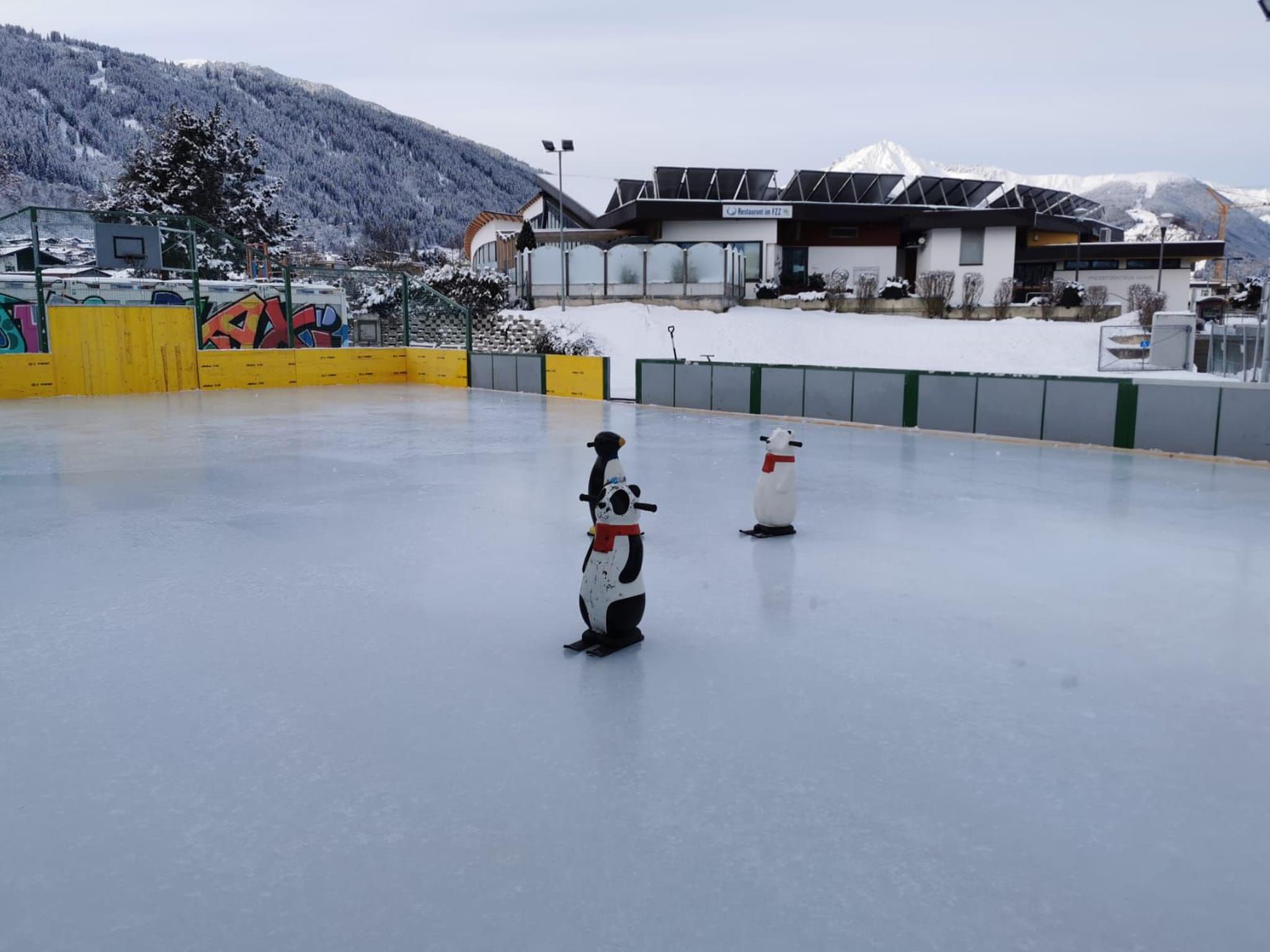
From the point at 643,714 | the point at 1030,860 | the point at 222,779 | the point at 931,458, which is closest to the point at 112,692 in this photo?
the point at 222,779

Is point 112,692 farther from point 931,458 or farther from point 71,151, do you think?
point 71,151

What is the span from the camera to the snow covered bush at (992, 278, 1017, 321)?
37812 millimetres

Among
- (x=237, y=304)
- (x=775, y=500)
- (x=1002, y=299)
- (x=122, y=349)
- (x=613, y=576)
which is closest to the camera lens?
(x=613, y=576)

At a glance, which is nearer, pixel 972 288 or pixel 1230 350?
pixel 1230 350

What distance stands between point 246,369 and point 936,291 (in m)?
28.3

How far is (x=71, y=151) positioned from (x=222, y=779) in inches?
6706

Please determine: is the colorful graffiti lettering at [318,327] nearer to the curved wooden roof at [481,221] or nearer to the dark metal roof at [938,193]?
the curved wooden roof at [481,221]

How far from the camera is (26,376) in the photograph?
2398 cm

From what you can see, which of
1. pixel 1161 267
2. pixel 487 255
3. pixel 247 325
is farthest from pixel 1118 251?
pixel 247 325

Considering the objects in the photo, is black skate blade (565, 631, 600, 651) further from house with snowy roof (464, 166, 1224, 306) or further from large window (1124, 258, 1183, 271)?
large window (1124, 258, 1183, 271)

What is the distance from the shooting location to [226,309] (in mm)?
29453

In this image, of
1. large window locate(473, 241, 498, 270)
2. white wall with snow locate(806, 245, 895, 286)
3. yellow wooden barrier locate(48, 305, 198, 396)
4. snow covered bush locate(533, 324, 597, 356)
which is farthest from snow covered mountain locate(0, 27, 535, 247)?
yellow wooden barrier locate(48, 305, 198, 396)

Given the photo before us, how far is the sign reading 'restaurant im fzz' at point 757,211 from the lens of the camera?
43125 mm

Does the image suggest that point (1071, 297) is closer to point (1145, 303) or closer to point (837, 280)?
point (1145, 303)
